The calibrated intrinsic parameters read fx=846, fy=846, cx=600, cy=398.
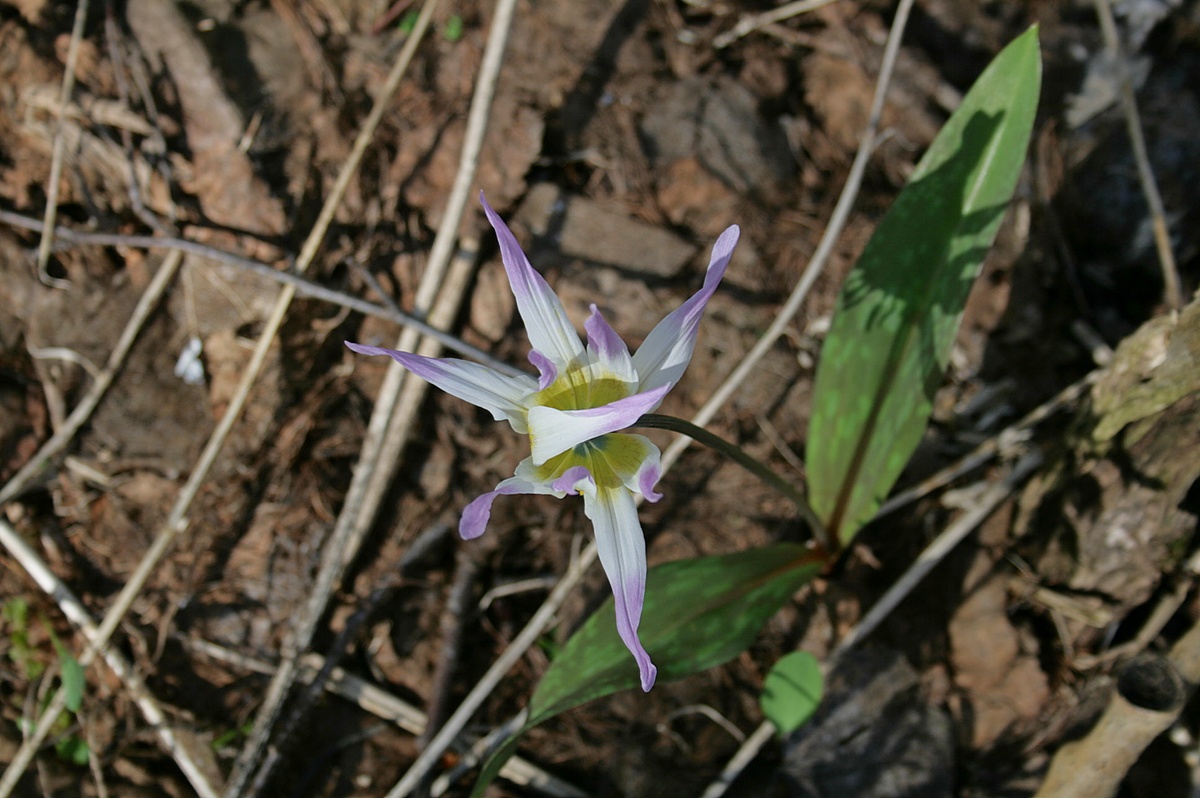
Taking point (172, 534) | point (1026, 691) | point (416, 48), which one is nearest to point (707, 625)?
point (1026, 691)

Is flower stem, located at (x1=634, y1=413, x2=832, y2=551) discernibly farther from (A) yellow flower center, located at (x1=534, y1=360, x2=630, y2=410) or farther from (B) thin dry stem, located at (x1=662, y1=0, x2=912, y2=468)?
(B) thin dry stem, located at (x1=662, y1=0, x2=912, y2=468)

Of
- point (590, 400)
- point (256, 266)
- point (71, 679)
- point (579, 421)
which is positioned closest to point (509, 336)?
point (256, 266)

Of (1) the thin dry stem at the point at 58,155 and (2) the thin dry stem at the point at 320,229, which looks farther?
(1) the thin dry stem at the point at 58,155

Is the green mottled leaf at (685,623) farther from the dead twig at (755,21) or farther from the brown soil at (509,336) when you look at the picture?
the dead twig at (755,21)

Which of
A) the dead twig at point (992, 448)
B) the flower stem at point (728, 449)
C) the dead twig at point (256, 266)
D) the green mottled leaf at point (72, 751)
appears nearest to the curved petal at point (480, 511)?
the flower stem at point (728, 449)

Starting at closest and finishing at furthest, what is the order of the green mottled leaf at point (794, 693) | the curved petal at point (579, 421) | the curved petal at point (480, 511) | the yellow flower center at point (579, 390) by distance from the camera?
1. the curved petal at point (579, 421)
2. the curved petal at point (480, 511)
3. the yellow flower center at point (579, 390)
4. the green mottled leaf at point (794, 693)

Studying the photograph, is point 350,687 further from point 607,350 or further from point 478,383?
point 607,350

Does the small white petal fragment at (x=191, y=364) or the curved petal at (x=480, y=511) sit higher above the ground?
the curved petal at (x=480, y=511)

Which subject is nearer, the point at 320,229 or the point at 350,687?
the point at 350,687

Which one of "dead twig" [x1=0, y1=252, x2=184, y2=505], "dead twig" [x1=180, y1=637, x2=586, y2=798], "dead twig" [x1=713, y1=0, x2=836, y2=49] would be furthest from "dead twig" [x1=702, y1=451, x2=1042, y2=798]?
"dead twig" [x1=0, y1=252, x2=184, y2=505]
